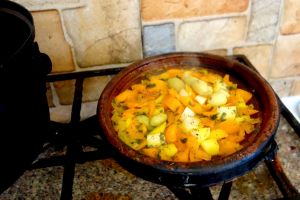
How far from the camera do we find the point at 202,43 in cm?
187

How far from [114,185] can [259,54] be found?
1097mm

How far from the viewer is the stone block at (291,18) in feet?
5.87

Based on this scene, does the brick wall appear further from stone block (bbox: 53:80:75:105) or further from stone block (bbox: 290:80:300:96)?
stone block (bbox: 290:80:300:96)

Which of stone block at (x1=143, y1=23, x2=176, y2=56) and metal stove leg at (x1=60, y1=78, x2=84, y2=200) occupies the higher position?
stone block at (x1=143, y1=23, x2=176, y2=56)

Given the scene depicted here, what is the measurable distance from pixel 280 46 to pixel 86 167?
1.29 meters

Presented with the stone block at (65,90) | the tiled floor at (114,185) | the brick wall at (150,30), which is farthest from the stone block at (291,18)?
the stone block at (65,90)

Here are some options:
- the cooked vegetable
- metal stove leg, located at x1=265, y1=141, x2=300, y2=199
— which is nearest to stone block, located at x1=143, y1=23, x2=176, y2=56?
the cooked vegetable

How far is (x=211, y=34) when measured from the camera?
1845mm

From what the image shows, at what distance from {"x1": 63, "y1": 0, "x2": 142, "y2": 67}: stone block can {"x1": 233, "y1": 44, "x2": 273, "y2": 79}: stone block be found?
1.96 feet

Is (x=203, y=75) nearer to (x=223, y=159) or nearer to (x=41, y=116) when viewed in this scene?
(x=223, y=159)

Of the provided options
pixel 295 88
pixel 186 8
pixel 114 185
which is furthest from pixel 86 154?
pixel 295 88

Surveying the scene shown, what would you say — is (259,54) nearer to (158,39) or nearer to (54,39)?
(158,39)

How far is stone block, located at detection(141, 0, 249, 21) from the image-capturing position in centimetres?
171

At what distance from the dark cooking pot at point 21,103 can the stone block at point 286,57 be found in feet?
4.36
